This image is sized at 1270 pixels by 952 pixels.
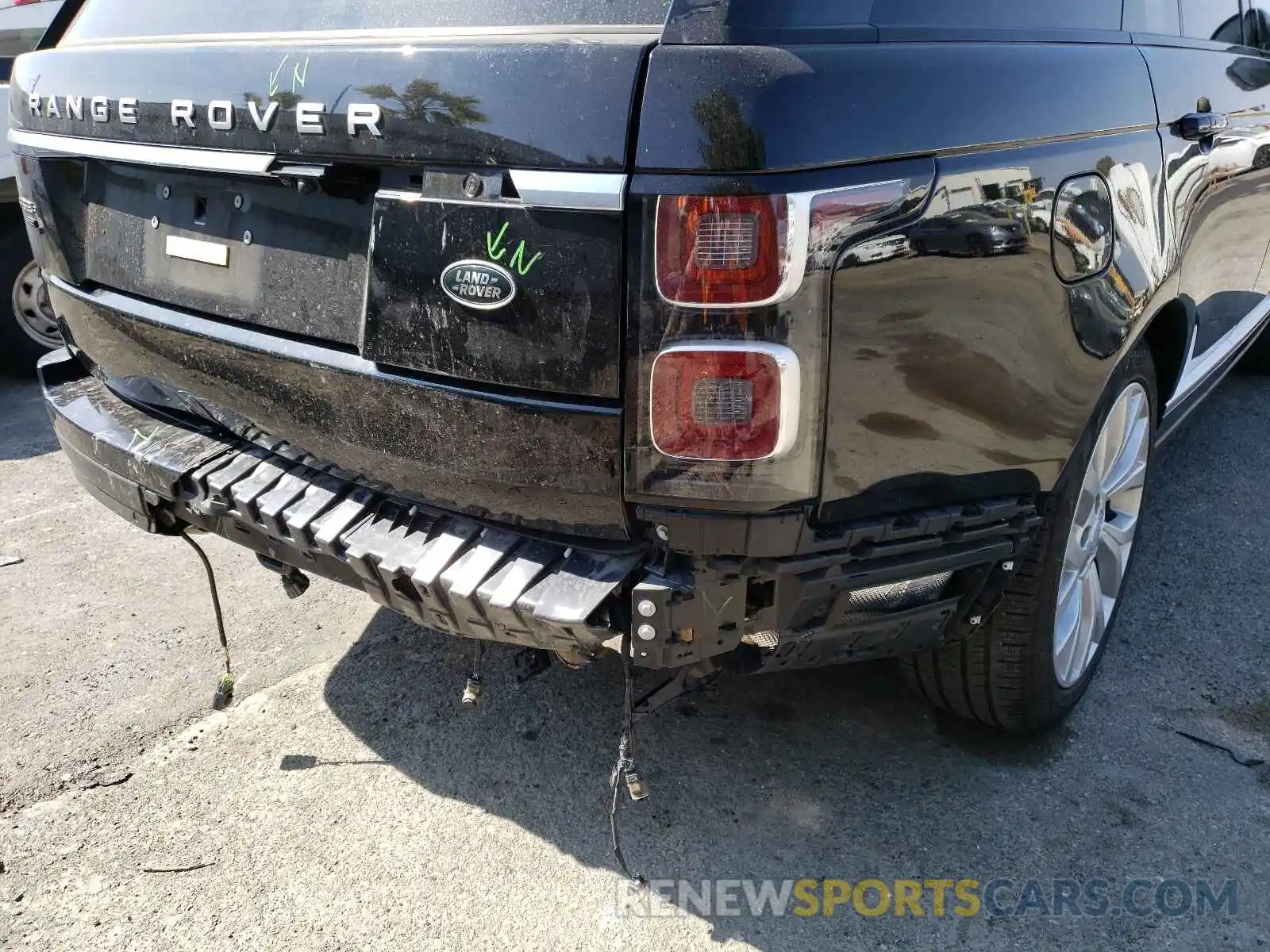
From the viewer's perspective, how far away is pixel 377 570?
2.01m

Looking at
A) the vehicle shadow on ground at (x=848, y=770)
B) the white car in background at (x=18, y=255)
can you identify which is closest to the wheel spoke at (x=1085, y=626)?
the vehicle shadow on ground at (x=848, y=770)

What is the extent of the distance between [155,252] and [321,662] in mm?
1217

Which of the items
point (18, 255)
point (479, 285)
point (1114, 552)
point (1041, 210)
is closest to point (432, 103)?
point (479, 285)

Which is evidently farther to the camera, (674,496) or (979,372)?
(979,372)

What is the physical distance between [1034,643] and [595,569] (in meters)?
1.16

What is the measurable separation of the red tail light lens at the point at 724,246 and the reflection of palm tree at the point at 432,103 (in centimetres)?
38

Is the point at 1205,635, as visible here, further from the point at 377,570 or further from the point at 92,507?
the point at 92,507

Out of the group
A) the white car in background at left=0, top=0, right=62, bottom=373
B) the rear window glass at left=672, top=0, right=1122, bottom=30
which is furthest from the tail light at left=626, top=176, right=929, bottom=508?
the white car in background at left=0, top=0, right=62, bottom=373

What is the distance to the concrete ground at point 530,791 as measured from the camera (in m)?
2.17

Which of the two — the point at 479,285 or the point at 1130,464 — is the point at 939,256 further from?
the point at 1130,464

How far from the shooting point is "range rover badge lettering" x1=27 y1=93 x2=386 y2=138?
1.88 meters

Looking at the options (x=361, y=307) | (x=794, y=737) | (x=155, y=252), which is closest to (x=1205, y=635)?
(x=794, y=737)

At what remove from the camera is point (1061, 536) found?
234cm

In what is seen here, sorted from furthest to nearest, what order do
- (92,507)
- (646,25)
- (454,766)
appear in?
(92,507) < (454,766) < (646,25)
